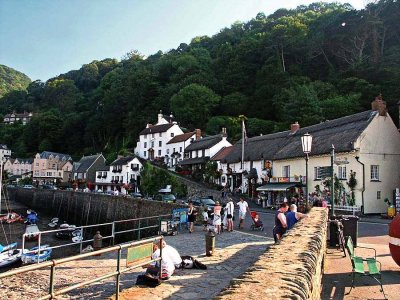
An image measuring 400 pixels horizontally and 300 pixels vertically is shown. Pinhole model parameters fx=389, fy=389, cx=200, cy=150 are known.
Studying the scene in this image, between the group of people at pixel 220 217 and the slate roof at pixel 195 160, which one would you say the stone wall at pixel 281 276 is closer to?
the group of people at pixel 220 217

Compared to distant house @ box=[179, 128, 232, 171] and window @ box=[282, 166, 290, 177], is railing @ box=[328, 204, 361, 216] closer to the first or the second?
window @ box=[282, 166, 290, 177]

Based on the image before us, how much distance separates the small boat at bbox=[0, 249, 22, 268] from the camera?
22.5 metres

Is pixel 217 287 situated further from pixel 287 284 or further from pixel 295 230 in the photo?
pixel 287 284

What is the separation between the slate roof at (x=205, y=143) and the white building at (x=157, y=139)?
30.3 feet

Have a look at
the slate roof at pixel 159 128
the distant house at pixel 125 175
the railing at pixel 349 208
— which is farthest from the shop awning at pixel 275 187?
the slate roof at pixel 159 128

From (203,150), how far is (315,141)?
25.3 metres

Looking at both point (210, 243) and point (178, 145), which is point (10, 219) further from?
point (210, 243)

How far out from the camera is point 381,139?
33562 mm

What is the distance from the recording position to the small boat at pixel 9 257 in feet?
73.8

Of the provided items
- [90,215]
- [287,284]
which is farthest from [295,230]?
[90,215]

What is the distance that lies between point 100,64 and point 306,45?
11038 centimetres

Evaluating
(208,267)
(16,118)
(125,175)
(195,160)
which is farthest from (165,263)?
Result: (16,118)

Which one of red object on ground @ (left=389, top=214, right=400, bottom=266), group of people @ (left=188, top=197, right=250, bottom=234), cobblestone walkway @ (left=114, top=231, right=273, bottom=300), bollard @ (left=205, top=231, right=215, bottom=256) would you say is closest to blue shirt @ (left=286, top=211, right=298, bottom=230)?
cobblestone walkway @ (left=114, top=231, right=273, bottom=300)

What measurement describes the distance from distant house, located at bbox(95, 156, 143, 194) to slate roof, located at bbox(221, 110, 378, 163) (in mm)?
20197
